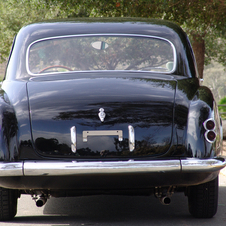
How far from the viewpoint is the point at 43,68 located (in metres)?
3.96

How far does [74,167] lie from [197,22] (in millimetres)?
9771

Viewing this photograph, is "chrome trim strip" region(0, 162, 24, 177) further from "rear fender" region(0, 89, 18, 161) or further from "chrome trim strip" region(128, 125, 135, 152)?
"chrome trim strip" region(128, 125, 135, 152)

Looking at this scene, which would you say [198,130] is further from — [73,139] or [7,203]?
[7,203]

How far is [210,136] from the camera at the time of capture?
3.18m

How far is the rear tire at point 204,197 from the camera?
141 inches

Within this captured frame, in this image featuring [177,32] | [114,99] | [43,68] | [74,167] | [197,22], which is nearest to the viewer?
[74,167]

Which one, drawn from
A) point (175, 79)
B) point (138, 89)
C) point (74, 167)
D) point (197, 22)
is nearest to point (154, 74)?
point (175, 79)

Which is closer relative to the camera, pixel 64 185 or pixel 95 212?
pixel 64 185

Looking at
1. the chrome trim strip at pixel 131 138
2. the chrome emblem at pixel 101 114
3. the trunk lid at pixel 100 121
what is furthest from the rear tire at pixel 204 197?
the chrome emblem at pixel 101 114

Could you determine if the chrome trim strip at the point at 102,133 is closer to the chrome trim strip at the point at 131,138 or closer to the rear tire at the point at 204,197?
the chrome trim strip at the point at 131,138

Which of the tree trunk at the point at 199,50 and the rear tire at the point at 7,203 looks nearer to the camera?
the rear tire at the point at 7,203

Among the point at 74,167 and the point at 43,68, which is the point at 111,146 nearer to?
the point at 74,167

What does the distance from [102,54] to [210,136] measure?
1.51 meters

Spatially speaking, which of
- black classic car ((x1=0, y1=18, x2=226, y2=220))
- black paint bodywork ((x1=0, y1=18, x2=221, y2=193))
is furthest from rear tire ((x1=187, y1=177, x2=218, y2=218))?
black paint bodywork ((x1=0, y1=18, x2=221, y2=193))
